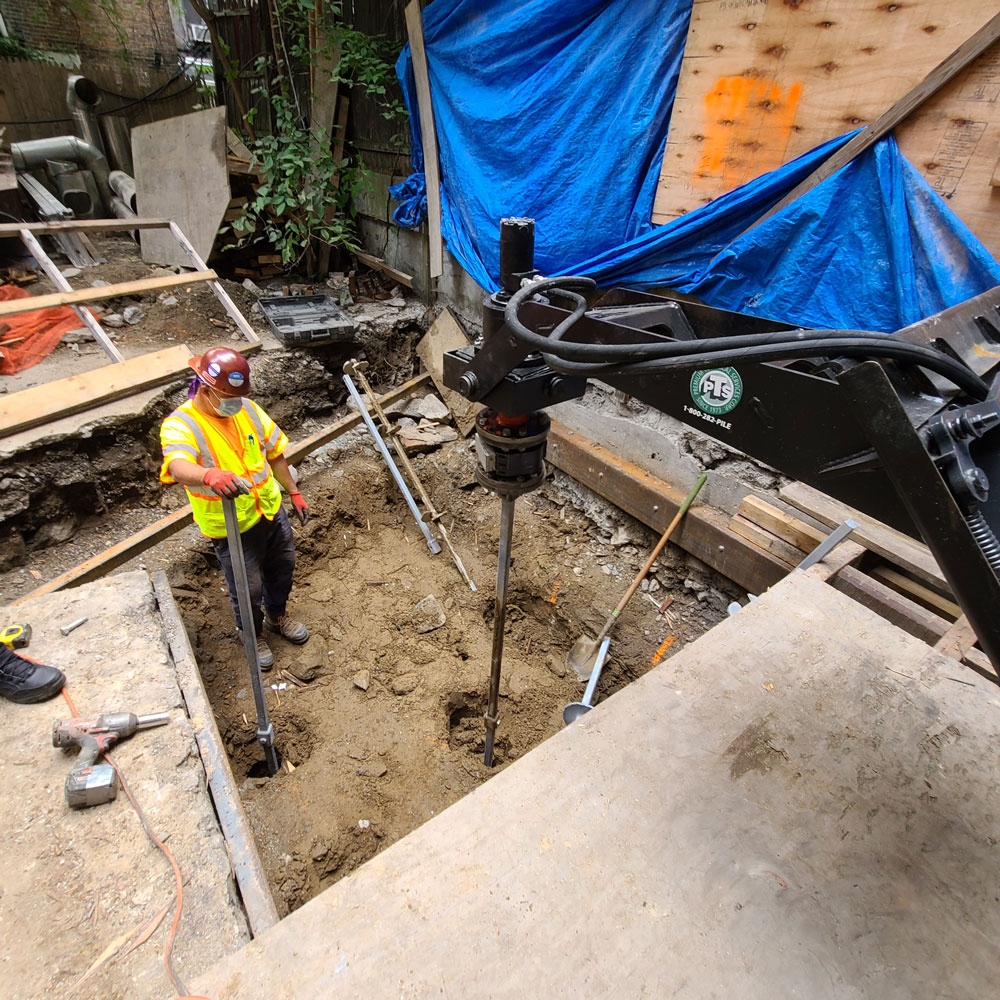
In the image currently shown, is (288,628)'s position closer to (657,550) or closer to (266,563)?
(266,563)

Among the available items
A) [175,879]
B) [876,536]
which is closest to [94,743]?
[175,879]

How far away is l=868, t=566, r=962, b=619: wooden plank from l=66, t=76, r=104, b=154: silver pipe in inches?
479

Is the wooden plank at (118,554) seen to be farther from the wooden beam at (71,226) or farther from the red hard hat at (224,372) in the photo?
the wooden beam at (71,226)

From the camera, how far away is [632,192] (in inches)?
146

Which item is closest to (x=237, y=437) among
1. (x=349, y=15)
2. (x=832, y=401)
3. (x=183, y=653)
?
(x=183, y=653)

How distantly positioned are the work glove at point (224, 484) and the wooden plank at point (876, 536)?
2788 millimetres

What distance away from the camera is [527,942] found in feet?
4.31

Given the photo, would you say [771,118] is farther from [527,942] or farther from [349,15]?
[349,15]

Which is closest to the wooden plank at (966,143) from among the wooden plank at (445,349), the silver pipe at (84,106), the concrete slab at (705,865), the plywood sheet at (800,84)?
the plywood sheet at (800,84)

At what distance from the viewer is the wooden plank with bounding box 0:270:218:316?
13.9 ft

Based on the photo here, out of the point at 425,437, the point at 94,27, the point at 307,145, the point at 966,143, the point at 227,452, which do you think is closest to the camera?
the point at 966,143

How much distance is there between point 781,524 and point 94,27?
Result: 16.7m

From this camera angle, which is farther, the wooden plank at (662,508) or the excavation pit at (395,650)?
the wooden plank at (662,508)

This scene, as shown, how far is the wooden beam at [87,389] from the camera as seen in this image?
386 cm
